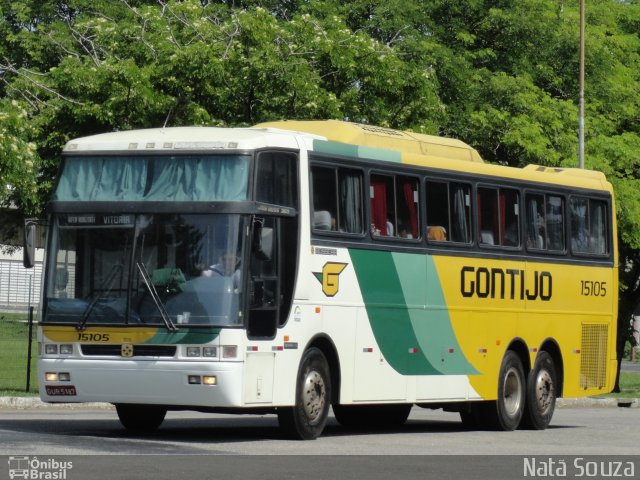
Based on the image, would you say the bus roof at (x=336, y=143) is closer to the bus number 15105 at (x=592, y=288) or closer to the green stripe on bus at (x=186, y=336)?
the bus number 15105 at (x=592, y=288)

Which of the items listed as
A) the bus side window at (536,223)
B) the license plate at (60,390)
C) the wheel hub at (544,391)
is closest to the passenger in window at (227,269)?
the license plate at (60,390)

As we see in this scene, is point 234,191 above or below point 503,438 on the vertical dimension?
above

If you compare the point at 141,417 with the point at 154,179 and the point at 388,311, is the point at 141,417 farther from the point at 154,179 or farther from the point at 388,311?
the point at 388,311

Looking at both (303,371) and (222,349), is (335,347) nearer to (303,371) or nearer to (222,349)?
(303,371)

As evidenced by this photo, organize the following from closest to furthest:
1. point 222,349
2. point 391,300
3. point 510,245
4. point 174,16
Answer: point 222,349 → point 391,300 → point 510,245 → point 174,16

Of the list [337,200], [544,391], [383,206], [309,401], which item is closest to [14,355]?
[544,391]

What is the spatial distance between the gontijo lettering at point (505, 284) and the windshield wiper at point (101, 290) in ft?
18.1

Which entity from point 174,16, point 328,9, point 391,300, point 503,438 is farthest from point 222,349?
point 328,9

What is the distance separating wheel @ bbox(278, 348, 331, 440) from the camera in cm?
1702

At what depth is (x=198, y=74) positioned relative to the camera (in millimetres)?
31266

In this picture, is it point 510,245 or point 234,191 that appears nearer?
point 234,191

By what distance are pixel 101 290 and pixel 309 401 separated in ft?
8.32

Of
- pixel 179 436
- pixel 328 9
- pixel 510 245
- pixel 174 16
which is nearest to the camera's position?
pixel 179 436

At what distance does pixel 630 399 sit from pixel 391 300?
595 inches
